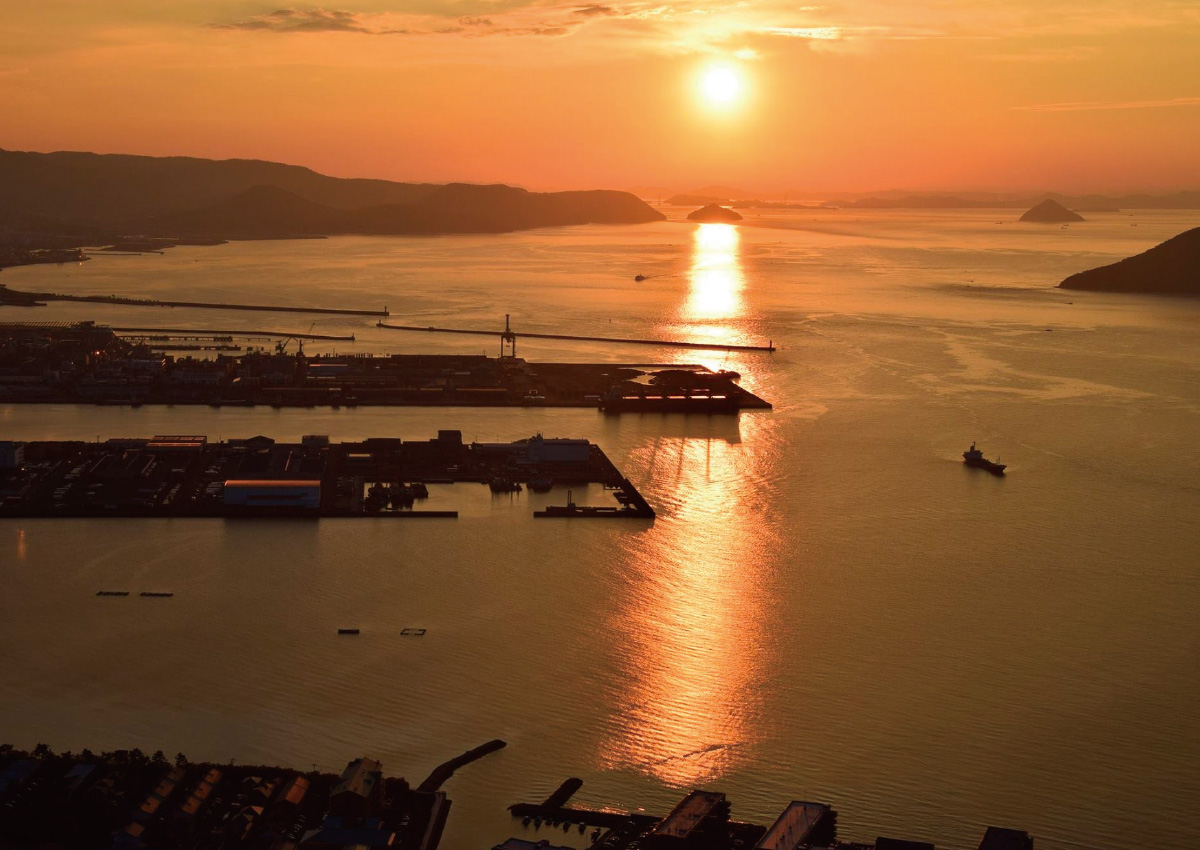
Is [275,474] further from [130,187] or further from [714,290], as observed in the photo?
[130,187]

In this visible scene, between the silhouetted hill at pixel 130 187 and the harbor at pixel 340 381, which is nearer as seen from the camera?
the harbor at pixel 340 381

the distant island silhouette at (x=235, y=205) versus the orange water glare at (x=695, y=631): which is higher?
the distant island silhouette at (x=235, y=205)

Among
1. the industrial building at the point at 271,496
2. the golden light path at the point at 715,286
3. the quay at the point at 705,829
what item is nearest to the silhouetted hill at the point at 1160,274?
the golden light path at the point at 715,286

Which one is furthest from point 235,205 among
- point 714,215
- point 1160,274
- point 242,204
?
point 1160,274

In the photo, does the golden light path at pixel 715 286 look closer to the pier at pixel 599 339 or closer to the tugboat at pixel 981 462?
the pier at pixel 599 339

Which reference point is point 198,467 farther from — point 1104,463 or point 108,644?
point 1104,463
